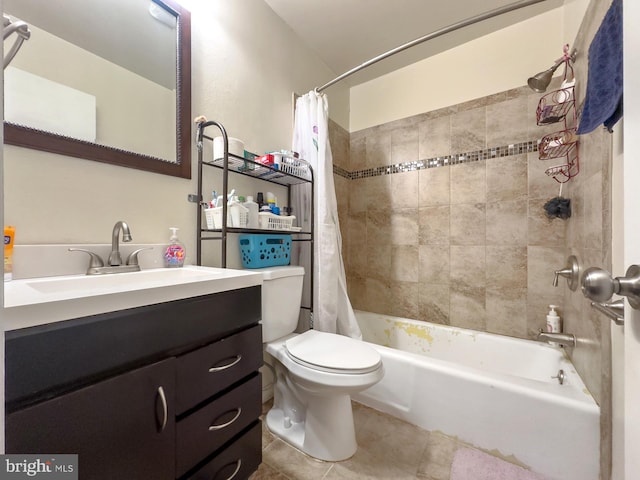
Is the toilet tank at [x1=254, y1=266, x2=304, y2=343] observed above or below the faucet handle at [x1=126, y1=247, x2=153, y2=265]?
below

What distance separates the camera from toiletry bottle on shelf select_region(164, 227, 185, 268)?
120cm

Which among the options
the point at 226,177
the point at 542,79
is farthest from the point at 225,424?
the point at 542,79

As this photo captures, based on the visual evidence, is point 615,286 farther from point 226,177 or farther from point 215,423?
point 226,177

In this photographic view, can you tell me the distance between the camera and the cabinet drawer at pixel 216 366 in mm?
761

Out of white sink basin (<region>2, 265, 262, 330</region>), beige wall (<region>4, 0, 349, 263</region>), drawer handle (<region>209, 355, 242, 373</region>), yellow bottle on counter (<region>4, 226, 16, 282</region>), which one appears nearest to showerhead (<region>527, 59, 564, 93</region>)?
beige wall (<region>4, 0, 349, 263</region>)

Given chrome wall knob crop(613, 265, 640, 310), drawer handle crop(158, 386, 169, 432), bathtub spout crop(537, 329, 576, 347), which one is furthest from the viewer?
bathtub spout crop(537, 329, 576, 347)

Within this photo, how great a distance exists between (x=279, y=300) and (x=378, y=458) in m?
0.82

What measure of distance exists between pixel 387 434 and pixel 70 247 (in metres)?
1.57

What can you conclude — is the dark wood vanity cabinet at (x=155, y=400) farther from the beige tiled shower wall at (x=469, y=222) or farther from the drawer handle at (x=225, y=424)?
the beige tiled shower wall at (x=469, y=222)

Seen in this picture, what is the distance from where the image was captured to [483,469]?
45.2 inches

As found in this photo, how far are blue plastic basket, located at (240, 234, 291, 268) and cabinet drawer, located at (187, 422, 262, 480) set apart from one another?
2.42 feet

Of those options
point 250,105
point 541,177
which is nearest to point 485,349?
point 541,177

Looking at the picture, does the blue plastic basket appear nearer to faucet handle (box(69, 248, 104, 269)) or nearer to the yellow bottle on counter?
faucet handle (box(69, 248, 104, 269))

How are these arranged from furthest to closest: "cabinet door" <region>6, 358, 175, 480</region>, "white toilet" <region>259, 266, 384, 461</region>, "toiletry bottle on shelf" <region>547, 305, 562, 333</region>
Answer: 1. "toiletry bottle on shelf" <region>547, 305, 562, 333</region>
2. "white toilet" <region>259, 266, 384, 461</region>
3. "cabinet door" <region>6, 358, 175, 480</region>
